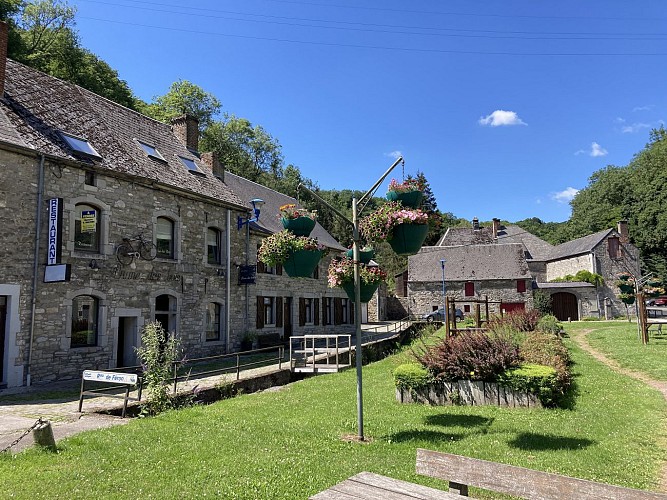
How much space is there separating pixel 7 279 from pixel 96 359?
3289 millimetres

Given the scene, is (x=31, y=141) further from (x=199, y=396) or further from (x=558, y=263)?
(x=558, y=263)

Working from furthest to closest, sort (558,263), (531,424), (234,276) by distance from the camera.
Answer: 1. (558,263)
2. (234,276)
3. (531,424)

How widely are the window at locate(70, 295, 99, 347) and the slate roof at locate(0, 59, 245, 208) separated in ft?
12.8

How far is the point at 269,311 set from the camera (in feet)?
70.5

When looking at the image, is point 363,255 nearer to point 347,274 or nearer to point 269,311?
point 347,274

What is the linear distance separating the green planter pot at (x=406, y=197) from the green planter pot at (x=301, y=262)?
1303 mm

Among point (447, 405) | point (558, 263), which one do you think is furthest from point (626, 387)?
point (558, 263)

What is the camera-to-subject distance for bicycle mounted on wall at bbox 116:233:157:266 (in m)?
14.1

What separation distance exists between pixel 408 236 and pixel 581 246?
129 ft

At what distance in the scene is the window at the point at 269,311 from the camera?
21.2m

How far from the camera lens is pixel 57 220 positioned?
1202 centimetres

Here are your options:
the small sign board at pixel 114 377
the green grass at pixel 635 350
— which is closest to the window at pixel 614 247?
the green grass at pixel 635 350

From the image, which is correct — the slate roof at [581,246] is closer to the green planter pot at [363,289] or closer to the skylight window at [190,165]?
the skylight window at [190,165]

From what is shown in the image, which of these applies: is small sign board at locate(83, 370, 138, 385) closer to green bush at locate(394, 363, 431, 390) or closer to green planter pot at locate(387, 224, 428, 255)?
green bush at locate(394, 363, 431, 390)
